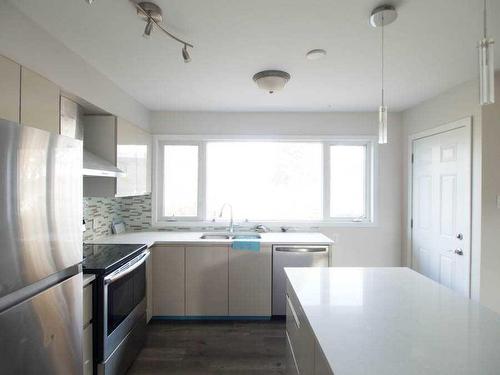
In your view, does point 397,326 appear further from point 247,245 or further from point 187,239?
point 187,239

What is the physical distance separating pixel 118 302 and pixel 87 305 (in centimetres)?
30

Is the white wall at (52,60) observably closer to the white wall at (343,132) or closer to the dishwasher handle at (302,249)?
the white wall at (343,132)

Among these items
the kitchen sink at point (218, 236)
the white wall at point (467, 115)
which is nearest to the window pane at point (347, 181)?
the white wall at point (467, 115)

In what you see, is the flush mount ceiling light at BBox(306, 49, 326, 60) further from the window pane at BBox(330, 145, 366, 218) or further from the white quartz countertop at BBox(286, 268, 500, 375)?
the window pane at BBox(330, 145, 366, 218)

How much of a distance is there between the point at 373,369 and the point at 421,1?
1.68 meters

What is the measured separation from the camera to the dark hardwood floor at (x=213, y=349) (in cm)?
209

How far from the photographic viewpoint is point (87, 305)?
1.64 metres

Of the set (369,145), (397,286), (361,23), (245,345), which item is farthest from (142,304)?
(369,145)

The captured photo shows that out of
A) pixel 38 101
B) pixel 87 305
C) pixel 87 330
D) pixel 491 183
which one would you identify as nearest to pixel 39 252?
pixel 87 305

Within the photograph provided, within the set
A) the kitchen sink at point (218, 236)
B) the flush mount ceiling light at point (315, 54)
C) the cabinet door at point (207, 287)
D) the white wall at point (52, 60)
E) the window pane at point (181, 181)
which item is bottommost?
the cabinet door at point (207, 287)

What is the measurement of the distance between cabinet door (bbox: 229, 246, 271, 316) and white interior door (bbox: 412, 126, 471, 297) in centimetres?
178

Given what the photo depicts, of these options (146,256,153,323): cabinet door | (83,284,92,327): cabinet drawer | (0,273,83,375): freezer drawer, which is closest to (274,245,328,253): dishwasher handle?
(146,256,153,323): cabinet door

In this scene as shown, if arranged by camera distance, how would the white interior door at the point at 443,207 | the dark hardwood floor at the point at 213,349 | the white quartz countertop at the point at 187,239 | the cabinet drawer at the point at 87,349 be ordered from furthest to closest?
the white quartz countertop at the point at 187,239 → the white interior door at the point at 443,207 → the dark hardwood floor at the point at 213,349 → the cabinet drawer at the point at 87,349

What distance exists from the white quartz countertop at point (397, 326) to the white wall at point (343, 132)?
1.84m
